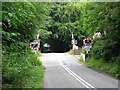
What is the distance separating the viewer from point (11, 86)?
13.3 m

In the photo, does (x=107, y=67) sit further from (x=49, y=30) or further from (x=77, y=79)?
(x=49, y=30)

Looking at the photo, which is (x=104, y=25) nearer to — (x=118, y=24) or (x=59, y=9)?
(x=118, y=24)

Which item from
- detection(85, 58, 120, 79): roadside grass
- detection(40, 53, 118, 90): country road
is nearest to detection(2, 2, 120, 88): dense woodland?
detection(85, 58, 120, 79): roadside grass

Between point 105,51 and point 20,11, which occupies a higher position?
point 20,11

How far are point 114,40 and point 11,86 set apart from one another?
17647 mm

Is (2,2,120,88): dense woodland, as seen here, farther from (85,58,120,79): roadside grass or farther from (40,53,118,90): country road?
(40,53,118,90): country road

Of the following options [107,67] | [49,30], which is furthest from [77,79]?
[49,30]

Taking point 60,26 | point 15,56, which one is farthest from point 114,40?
point 60,26

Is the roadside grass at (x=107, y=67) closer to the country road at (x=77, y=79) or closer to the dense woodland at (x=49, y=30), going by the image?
the dense woodland at (x=49, y=30)

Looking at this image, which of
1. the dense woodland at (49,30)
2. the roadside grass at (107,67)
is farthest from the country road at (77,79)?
the dense woodland at (49,30)

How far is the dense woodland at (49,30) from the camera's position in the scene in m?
14.0

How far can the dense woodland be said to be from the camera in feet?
46.0

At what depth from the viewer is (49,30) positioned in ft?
227

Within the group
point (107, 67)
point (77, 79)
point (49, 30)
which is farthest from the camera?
point (49, 30)
